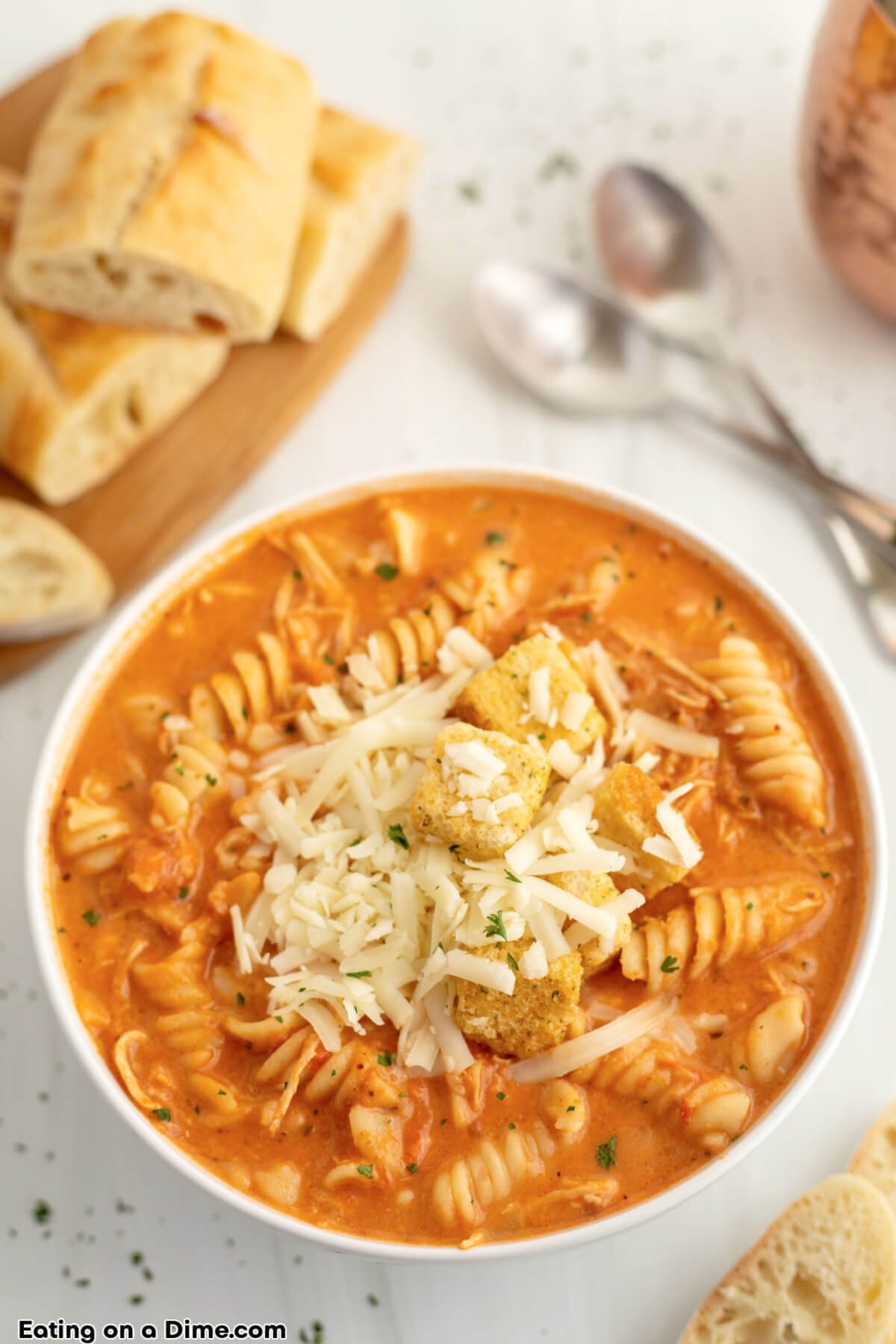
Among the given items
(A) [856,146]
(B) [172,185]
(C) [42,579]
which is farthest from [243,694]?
(A) [856,146]

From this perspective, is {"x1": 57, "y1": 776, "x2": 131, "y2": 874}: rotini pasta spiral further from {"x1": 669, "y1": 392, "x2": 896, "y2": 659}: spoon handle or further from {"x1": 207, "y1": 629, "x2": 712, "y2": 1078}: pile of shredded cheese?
{"x1": 669, "y1": 392, "x2": 896, "y2": 659}: spoon handle

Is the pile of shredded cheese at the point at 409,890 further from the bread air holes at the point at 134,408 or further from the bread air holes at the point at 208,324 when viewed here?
the bread air holes at the point at 208,324

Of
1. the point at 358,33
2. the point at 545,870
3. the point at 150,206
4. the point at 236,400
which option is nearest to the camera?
the point at 545,870

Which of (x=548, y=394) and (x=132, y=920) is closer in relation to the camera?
(x=132, y=920)

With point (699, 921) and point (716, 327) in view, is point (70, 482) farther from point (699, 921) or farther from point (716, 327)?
point (699, 921)

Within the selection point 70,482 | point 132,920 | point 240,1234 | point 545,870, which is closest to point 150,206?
point 70,482

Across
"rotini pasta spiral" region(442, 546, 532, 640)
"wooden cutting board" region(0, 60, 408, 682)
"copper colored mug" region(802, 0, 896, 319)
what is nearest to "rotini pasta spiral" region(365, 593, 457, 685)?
"rotini pasta spiral" region(442, 546, 532, 640)
